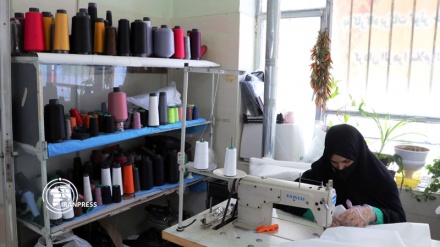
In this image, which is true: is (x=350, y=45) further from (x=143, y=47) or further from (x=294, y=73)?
(x=143, y=47)

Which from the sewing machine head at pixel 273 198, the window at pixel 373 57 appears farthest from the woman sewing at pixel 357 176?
the window at pixel 373 57

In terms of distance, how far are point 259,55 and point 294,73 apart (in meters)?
0.36

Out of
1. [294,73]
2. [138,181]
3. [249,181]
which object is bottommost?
[138,181]

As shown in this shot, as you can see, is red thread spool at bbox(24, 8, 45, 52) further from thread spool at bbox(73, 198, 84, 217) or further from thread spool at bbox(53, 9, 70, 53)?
thread spool at bbox(73, 198, 84, 217)

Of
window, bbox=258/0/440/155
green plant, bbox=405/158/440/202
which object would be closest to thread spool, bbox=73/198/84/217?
window, bbox=258/0/440/155

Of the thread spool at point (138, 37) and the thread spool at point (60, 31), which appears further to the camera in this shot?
the thread spool at point (138, 37)

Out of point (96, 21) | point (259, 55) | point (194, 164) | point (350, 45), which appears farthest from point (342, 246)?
point (259, 55)

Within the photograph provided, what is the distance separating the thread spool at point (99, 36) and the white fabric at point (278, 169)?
4.37ft

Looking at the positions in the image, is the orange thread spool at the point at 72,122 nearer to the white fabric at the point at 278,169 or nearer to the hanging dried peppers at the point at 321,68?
the white fabric at the point at 278,169

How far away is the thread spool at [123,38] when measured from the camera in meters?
2.41

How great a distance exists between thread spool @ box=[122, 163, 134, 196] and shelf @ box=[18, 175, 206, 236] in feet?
0.20

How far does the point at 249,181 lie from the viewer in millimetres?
1763

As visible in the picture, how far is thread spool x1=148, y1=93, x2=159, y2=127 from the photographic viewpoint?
2648 millimetres

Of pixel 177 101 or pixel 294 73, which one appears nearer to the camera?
pixel 177 101
